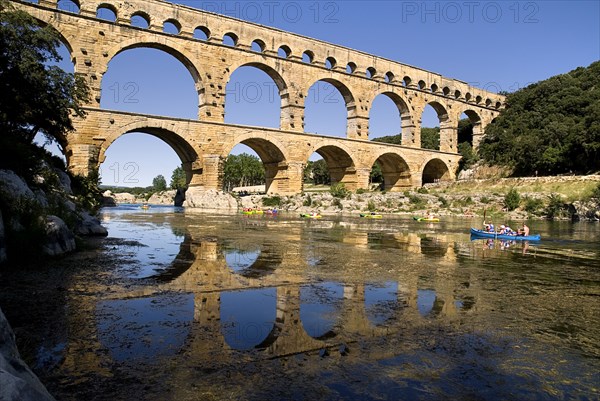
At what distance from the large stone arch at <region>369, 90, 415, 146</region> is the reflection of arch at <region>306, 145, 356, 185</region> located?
296 inches

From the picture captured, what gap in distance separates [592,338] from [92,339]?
442 centimetres

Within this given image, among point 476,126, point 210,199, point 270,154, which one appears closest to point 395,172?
point 476,126

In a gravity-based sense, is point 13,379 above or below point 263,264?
above

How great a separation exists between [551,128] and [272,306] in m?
44.9

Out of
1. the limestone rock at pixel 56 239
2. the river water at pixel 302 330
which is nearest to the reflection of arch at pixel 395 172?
the river water at pixel 302 330

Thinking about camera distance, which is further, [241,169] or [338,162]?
[241,169]

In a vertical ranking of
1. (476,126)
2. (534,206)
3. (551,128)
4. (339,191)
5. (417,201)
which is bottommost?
(534,206)

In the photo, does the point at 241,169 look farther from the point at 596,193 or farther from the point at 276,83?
the point at 596,193

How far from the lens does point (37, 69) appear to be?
1448 centimetres

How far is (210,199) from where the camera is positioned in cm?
3238

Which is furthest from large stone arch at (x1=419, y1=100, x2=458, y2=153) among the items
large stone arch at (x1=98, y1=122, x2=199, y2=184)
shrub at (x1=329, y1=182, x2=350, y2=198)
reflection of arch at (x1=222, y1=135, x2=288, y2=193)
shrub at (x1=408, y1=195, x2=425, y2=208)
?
large stone arch at (x1=98, y1=122, x2=199, y2=184)

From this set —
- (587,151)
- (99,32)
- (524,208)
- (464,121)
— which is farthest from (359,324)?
(464,121)

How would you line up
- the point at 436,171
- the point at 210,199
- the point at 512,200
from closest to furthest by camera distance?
the point at 210,199 → the point at 512,200 → the point at 436,171

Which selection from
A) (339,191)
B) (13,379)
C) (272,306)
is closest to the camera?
(13,379)
